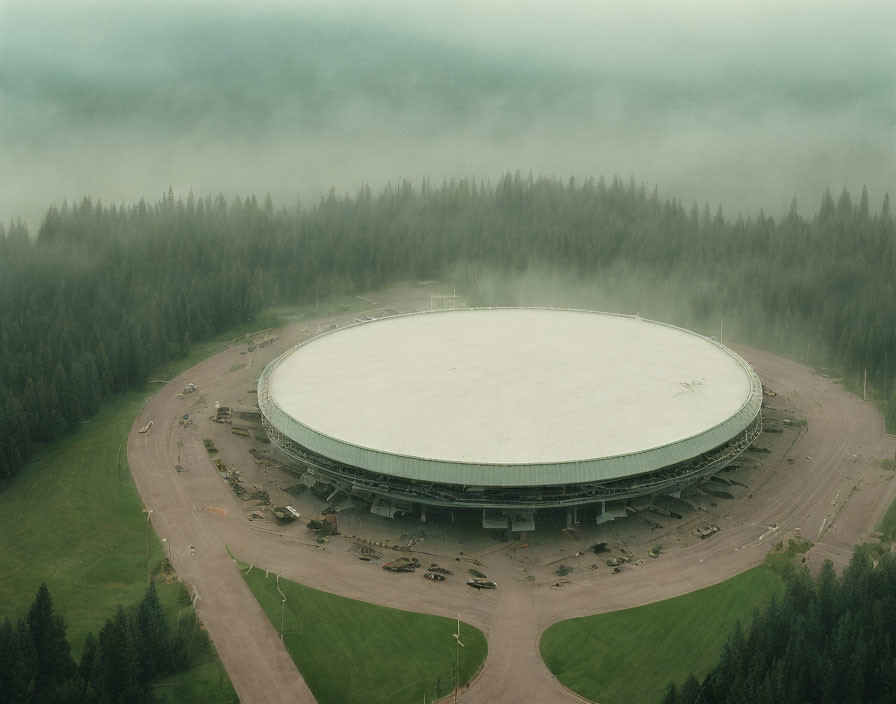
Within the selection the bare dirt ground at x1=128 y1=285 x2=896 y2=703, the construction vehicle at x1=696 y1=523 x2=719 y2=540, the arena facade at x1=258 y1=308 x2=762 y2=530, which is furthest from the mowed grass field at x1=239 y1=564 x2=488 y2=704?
the construction vehicle at x1=696 y1=523 x2=719 y2=540

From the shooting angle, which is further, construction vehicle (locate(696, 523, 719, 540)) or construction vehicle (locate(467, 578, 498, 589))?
construction vehicle (locate(696, 523, 719, 540))

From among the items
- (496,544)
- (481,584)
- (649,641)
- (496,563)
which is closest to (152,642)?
(481,584)

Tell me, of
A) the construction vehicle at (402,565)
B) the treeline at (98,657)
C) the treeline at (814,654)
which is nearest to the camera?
the treeline at (98,657)

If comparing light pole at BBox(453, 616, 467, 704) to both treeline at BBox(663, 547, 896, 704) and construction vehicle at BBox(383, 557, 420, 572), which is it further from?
treeline at BBox(663, 547, 896, 704)

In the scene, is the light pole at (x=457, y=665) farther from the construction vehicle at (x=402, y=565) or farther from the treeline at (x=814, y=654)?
the treeline at (x=814, y=654)

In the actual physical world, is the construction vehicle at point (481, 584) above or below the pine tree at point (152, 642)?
below

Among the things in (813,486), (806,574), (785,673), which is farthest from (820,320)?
(785,673)

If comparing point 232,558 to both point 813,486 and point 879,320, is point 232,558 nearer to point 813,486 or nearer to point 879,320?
point 813,486

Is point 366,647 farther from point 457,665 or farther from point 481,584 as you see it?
point 481,584

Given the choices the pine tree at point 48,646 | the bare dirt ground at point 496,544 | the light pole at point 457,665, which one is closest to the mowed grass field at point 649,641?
the bare dirt ground at point 496,544
